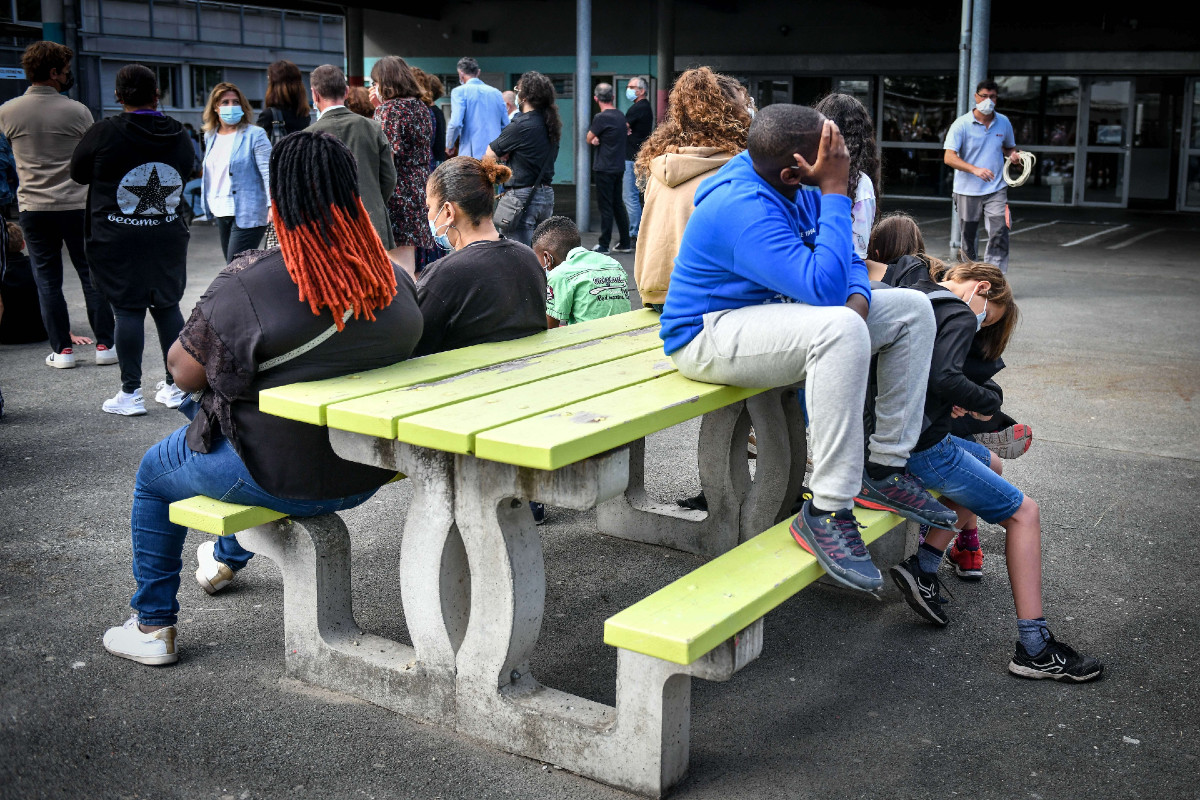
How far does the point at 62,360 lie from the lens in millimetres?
7176

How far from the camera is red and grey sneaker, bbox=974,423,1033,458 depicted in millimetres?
4031

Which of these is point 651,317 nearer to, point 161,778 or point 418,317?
point 418,317

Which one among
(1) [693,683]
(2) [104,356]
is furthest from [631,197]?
(1) [693,683]

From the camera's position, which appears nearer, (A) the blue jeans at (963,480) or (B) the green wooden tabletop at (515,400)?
(B) the green wooden tabletop at (515,400)

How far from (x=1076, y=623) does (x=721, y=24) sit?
20457 millimetres

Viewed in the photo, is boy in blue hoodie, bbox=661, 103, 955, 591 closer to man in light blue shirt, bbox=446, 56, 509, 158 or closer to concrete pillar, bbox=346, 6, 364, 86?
man in light blue shirt, bbox=446, 56, 509, 158

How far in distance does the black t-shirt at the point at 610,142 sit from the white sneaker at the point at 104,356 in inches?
260

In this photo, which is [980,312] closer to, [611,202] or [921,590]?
[921,590]

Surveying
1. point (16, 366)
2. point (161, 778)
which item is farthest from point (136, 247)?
point (161, 778)

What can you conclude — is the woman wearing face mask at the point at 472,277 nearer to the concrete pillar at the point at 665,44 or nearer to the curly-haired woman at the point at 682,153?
the curly-haired woman at the point at 682,153

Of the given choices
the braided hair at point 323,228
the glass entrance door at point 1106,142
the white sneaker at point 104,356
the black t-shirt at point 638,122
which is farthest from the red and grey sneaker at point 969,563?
the glass entrance door at point 1106,142

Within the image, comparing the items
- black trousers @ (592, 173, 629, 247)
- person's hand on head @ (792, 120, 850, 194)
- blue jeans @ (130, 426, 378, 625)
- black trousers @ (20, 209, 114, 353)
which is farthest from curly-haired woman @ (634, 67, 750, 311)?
black trousers @ (592, 173, 629, 247)

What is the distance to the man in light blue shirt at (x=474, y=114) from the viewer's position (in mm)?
10469

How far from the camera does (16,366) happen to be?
728 cm
